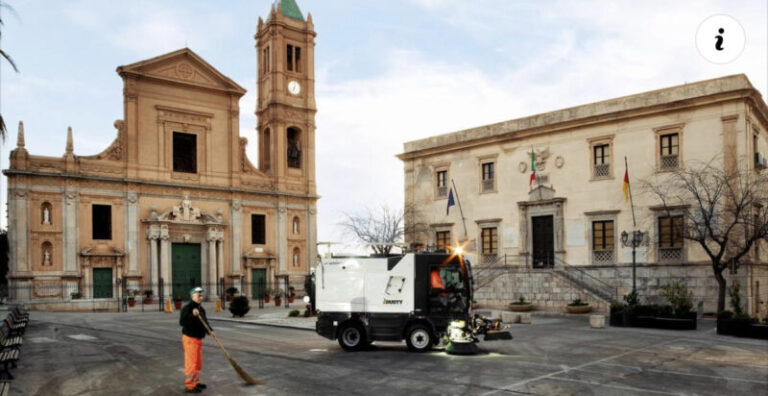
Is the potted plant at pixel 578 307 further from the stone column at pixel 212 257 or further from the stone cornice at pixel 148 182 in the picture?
the stone cornice at pixel 148 182

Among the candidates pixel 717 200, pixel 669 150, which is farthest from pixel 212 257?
pixel 717 200

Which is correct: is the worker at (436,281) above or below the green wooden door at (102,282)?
above

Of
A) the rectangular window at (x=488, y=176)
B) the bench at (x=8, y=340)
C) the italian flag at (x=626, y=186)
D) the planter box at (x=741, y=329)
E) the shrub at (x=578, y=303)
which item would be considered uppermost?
the rectangular window at (x=488, y=176)

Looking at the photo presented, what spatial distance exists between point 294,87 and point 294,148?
5.07m

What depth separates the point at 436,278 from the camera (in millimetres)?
16125

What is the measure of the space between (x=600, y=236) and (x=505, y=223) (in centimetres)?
568

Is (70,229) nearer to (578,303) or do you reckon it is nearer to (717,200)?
(578,303)

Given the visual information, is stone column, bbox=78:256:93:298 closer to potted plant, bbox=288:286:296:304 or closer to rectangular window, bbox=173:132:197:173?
rectangular window, bbox=173:132:197:173

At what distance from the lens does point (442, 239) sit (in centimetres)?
3862

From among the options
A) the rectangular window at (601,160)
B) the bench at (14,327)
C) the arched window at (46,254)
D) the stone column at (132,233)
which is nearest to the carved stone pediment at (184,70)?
the stone column at (132,233)

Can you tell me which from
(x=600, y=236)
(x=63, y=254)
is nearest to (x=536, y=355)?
(x=600, y=236)

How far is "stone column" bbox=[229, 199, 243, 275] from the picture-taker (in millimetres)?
44250

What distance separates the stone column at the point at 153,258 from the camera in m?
40.3

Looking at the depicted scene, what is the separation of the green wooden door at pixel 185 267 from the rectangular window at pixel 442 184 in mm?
18081
